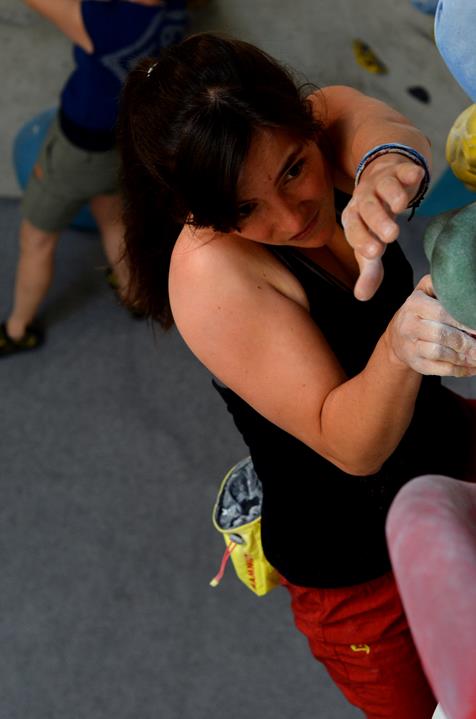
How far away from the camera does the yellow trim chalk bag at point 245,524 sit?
1244mm

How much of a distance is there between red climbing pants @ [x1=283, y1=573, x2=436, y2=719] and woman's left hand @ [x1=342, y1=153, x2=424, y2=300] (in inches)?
24.3

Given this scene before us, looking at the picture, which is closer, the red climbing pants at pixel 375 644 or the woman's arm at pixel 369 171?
the woman's arm at pixel 369 171

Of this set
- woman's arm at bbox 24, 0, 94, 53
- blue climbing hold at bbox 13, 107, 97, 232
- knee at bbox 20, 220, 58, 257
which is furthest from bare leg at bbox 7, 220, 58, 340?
woman's arm at bbox 24, 0, 94, 53

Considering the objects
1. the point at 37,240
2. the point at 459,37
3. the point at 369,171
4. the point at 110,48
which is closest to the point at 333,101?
the point at 369,171

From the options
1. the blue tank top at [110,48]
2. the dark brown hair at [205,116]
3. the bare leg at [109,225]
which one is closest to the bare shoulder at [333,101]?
the dark brown hair at [205,116]

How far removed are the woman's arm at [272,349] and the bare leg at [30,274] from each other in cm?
129

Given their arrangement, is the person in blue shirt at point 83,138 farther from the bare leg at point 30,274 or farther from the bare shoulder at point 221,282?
the bare shoulder at point 221,282

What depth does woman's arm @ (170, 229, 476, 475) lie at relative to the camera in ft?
2.71

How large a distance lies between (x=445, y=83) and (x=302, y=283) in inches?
87.1

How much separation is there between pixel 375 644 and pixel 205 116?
675mm

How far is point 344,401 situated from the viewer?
809 mm

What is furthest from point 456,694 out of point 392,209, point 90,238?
point 90,238

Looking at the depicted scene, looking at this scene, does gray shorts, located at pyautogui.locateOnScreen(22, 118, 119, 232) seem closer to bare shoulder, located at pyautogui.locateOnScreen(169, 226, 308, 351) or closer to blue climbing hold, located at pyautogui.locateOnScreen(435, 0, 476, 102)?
bare shoulder, located at pyautogui.locateOnScreen(169, 226, 308, 351)

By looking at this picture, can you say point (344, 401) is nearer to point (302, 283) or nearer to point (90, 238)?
point (302, 283)
